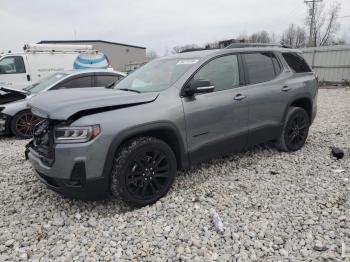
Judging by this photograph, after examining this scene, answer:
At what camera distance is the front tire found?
3291 millimetres

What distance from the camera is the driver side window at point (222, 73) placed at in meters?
4.07

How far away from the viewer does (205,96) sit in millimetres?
3934

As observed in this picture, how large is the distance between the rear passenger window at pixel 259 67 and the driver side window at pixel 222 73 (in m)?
0.26

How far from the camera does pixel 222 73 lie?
428 cm

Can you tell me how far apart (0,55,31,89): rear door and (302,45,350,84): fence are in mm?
15956

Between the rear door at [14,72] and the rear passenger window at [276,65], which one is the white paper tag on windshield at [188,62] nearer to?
the rear passenger window at [276,65]

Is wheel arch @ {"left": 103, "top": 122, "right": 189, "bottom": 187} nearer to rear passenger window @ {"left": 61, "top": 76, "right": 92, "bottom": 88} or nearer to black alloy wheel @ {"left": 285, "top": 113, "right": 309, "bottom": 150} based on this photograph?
black alloy wheel @ {"left": 285, "top": 113, "right": 309, "bottom": 150}

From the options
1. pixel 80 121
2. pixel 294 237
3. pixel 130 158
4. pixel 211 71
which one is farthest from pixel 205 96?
pixel 294 237

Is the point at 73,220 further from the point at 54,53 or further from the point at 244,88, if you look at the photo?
the point at 54,53

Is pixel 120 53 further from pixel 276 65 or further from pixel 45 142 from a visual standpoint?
pixel 45 142

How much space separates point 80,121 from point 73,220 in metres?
1.09

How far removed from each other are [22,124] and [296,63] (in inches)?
226

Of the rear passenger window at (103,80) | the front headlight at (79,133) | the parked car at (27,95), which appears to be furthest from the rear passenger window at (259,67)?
the parked car at (27,95)

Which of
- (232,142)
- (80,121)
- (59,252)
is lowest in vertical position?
(59,252)
